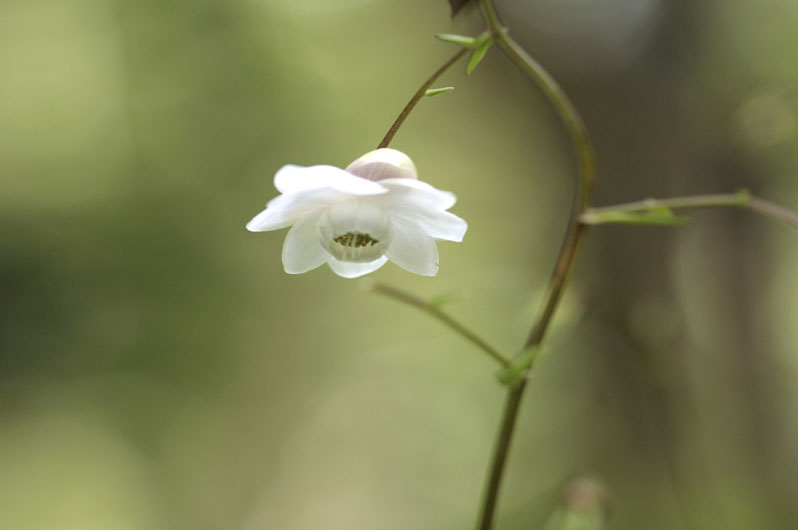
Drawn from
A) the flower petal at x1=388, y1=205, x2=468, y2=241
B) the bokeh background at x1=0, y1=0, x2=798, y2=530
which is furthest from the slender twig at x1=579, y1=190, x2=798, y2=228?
the bokeh background at x1=0, y1=0, x2=798, y2=530

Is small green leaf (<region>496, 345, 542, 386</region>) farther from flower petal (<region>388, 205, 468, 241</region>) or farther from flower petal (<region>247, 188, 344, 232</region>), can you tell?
flower petal (<region>247, 188, 344, 232</region>)

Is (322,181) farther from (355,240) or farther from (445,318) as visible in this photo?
(445,318)

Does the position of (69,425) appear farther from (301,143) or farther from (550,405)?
(550,405)

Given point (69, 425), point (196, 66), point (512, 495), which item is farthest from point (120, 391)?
A: point (512, 495)

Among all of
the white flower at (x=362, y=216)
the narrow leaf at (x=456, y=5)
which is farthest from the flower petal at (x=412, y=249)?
the narrow leaf at (x=456, y=5)

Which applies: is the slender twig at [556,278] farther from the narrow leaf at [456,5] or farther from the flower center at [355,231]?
the flower center at [355,231]

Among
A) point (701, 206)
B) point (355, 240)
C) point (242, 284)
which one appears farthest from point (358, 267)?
point (242, 284)
